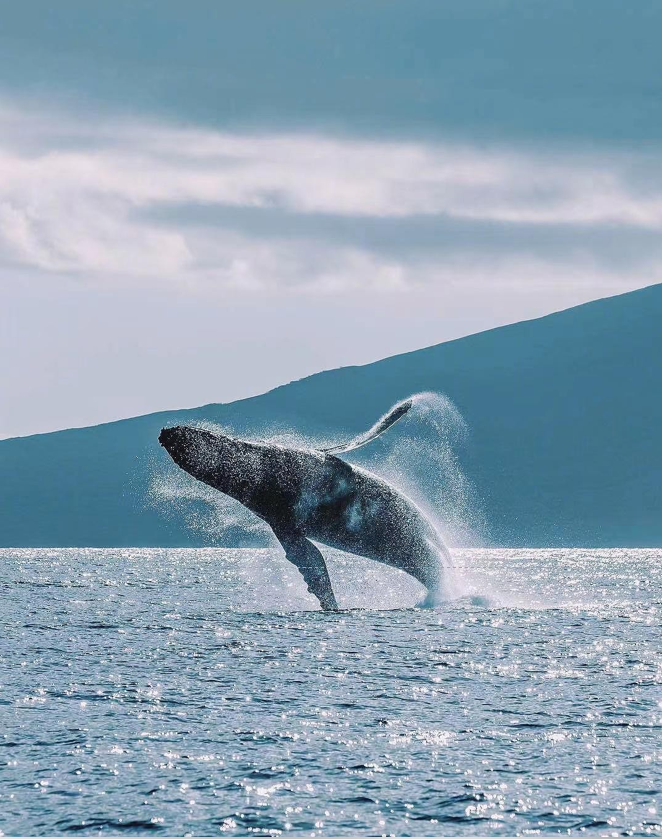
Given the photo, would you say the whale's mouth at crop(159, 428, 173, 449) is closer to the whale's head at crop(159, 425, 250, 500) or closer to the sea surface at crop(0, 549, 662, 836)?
the whale's head at crop(159, 425, 250, 500)

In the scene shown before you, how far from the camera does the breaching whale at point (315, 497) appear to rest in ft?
106

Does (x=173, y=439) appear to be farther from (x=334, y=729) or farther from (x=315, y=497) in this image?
(x=334, y=729)

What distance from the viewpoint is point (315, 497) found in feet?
112

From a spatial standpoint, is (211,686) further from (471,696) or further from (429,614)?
(429,614)

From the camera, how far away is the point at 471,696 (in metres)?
27.6

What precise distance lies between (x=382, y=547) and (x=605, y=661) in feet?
23.3

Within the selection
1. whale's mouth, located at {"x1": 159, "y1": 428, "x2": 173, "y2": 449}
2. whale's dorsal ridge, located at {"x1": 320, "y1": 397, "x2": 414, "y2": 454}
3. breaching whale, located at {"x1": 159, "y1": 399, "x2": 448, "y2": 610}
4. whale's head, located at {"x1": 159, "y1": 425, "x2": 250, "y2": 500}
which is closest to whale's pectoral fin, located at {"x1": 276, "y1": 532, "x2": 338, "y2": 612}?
breaching whale, located at {"x1": 159, "y1": 399, "x2": 448, "y2": 610}

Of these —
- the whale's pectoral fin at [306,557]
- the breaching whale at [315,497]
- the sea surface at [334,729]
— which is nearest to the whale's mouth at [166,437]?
the breaching whale at [315,497]

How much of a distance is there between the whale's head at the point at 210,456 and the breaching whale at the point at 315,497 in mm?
26

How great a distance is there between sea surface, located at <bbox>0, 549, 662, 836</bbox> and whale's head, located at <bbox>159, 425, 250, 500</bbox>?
16.4 feet

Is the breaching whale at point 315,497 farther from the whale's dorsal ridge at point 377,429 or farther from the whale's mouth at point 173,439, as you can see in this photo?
the whale's mouth at point 173,439

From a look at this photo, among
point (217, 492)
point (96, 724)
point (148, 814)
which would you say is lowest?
point (148, 814)

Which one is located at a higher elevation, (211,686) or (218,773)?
(211,686)

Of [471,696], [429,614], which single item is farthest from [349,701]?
[429,614]
